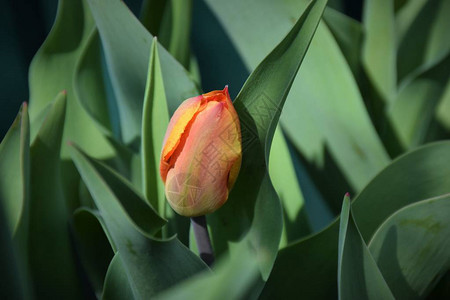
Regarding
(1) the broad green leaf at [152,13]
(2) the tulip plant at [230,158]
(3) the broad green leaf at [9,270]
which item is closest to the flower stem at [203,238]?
(2) the tulip plant at [230,158]

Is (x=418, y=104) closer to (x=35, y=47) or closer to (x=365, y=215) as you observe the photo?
(x=365, y=215)

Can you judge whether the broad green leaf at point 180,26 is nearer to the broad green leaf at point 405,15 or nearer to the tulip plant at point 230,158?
the tulip plant at point 230,158

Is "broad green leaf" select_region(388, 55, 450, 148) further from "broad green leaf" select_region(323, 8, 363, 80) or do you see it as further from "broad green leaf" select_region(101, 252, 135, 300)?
"broad green leaf" select_region(101, 252, 135, 300)

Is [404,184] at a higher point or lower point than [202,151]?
lower

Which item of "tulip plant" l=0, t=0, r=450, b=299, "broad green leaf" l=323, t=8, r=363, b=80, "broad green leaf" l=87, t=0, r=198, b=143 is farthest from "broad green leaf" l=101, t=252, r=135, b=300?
"broad green leaf" l=323, t=8, r=363, b=80

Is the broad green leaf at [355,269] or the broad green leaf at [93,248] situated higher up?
the broad green leaf at [93,248]

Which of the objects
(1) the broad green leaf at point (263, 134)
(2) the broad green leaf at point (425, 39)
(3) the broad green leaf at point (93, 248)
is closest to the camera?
(1) the broad green leaf at point (263, 134)

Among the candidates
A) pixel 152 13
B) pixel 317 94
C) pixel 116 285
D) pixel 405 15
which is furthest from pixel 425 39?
pixel 116 285

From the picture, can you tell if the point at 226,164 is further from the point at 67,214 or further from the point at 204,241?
the point at 67,214
